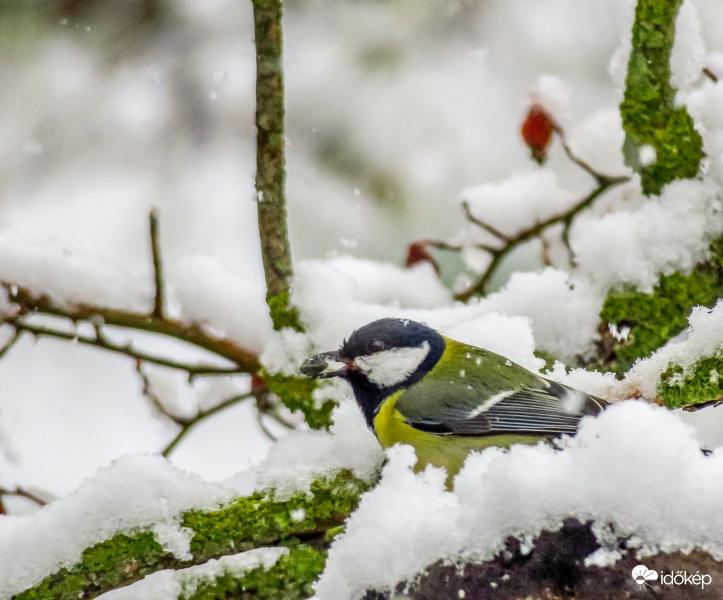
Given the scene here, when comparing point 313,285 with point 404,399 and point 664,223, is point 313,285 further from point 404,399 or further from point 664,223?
point 664,223

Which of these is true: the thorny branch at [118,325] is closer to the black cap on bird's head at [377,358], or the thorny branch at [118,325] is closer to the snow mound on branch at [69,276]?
the snow mound on branch at [69,276]

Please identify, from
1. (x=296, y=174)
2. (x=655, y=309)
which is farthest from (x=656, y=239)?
(x=296, y=174)

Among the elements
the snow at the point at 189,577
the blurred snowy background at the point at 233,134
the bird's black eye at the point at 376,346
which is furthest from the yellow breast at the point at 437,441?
the blurred snowy background at the point at 233,134

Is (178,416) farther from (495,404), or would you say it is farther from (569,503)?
(569,503)

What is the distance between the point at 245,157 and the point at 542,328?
148cm

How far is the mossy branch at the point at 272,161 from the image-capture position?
1.25 metres

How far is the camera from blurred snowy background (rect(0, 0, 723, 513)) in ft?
8.06

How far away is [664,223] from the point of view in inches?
57.3

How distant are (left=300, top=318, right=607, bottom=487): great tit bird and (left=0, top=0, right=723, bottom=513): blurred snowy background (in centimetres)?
115

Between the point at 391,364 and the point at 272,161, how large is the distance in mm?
375

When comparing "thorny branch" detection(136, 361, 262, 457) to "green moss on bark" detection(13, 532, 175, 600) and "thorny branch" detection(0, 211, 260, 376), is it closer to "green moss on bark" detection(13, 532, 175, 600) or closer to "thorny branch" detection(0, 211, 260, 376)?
"thorny branch" detection(0, 211, 260, 376)

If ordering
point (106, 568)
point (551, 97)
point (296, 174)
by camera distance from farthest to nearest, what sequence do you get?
point (296, 174), point (551, 97), point (106, 568)

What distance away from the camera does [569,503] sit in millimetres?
708
